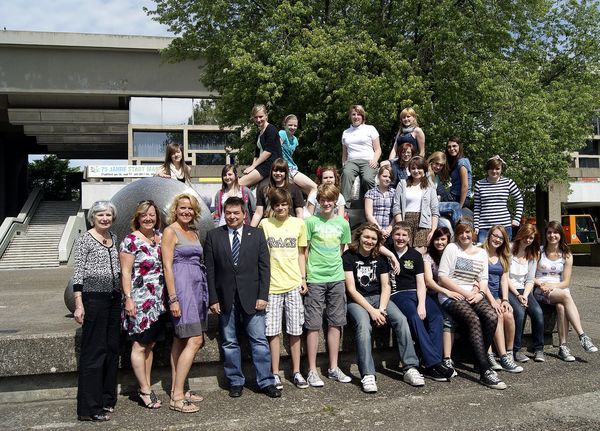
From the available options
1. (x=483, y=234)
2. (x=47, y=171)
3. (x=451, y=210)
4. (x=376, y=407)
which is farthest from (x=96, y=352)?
(x=47, y=171)

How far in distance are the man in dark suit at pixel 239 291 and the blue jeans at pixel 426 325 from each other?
4.99 feet

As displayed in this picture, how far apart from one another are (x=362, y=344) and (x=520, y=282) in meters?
2.42

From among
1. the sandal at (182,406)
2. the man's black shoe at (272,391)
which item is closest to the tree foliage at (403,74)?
the man's black shoe at (272,391)

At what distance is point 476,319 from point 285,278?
80.5 inches

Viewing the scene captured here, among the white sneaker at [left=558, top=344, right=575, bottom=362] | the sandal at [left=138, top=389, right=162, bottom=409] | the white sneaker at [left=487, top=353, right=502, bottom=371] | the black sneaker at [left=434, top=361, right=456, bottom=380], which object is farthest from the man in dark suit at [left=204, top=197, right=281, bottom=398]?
the white sneaker at [left=558, top=344, right=575, bottom=362]

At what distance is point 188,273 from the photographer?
4926 millimetres

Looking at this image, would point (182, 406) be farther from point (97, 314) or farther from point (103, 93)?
point (103, 93)

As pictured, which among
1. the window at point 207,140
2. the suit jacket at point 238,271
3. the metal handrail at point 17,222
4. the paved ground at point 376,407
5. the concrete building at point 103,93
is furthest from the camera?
the window at point 207,140

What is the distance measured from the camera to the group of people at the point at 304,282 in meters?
4.81

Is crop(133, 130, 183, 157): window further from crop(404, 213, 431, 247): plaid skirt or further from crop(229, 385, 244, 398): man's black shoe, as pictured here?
crop(229, 385, 244, 398): man's black shoe

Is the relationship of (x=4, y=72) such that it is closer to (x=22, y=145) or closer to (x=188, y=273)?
(x=22, y=145)

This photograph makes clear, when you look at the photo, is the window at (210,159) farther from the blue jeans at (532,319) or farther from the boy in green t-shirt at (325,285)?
the boy in green t-shirt at (325,285)

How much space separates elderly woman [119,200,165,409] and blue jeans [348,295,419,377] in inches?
72.7

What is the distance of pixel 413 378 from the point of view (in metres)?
5.44
